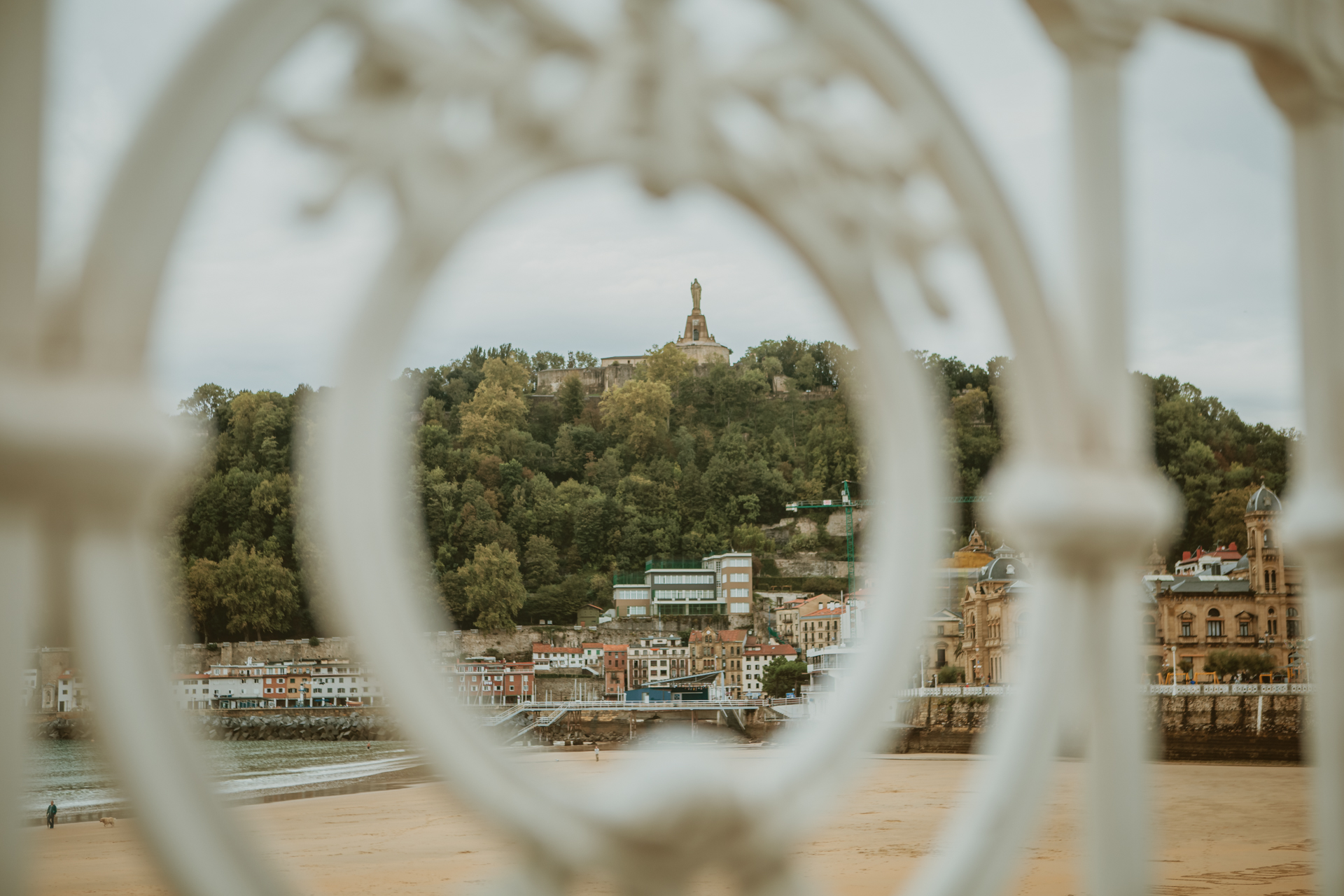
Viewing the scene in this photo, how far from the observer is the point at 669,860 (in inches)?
45.2

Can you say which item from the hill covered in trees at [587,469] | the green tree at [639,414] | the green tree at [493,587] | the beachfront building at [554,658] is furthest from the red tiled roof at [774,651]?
the green tree at [639,414]

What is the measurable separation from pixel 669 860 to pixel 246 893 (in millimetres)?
394

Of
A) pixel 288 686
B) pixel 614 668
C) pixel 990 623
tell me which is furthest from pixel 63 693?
pixel 990 623

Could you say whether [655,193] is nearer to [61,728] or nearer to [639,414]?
[639,414]

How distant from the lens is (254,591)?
102 ft

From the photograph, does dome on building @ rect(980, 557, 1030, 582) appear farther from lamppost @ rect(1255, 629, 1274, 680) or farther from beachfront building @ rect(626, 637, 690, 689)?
beachfront building @ rect(626, 637, 690, 689)

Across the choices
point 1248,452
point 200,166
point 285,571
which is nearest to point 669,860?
point 200,166

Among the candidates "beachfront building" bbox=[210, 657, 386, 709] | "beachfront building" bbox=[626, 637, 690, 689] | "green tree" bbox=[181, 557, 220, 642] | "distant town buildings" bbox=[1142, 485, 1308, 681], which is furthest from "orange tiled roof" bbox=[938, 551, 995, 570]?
"green tree" bbox=[181, 557, 220, 642]

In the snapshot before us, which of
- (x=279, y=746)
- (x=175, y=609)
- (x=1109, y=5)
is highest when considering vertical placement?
(x=1109, y=5)

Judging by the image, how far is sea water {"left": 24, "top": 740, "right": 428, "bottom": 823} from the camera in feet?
67.2

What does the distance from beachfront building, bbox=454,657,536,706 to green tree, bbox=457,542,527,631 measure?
1372 mm

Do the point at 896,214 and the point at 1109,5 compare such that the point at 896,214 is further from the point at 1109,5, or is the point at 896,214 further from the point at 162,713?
the point at 162,713

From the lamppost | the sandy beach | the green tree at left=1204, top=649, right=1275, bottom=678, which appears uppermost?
the lamppost

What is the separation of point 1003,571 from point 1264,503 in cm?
695
